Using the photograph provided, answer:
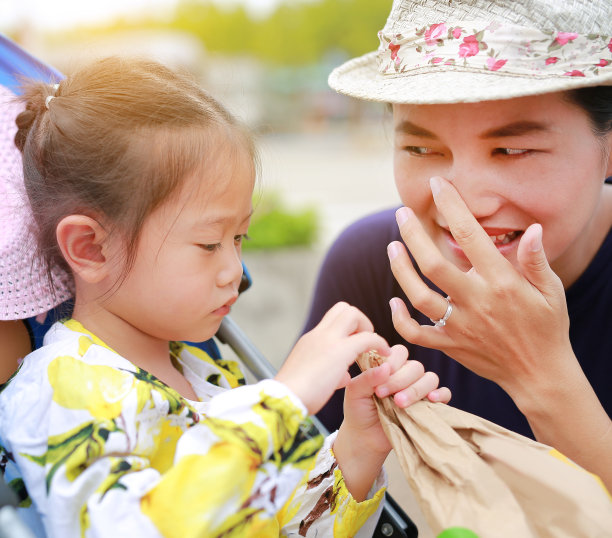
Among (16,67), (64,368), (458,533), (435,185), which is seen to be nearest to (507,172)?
(435,185)

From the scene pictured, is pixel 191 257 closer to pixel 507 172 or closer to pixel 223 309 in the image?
pixel 223 309

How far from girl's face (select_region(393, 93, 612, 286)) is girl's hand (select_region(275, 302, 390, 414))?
42 cm

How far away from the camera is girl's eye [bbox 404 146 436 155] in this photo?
1.70m

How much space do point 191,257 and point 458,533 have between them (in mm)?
721

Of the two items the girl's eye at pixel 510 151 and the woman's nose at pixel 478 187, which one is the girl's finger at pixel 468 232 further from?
the girl's eye at pixel 510 151

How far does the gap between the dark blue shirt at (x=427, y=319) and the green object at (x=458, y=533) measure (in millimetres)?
873

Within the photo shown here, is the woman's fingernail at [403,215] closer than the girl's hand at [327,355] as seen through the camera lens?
No

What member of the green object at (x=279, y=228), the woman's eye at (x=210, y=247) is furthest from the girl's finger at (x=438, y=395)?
the green object at (x=279, y=228)

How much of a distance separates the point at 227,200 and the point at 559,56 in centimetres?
78

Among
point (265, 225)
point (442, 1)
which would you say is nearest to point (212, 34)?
point (265, 225)

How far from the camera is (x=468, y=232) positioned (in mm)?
1563

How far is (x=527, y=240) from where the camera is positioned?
1476 millimetres

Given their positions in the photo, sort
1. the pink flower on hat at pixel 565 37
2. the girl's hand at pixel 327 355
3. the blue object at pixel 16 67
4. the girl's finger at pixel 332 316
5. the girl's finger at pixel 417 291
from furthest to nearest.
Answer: the blue object at pixel 16 67 < the girl's finger at pixel 417 291 < the pink flower on hat at pixel 565 37 < the girl's finger at pixel 332 316 < the girl's hand at pixel 327 355

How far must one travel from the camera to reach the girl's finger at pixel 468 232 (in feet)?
5.12
